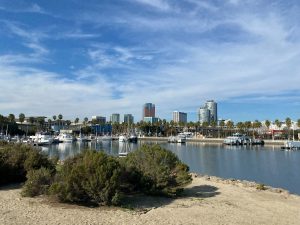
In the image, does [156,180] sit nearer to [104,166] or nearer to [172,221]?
[104,166]

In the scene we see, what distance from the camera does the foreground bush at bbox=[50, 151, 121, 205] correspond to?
51.6ft

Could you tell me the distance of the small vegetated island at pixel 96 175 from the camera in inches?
625

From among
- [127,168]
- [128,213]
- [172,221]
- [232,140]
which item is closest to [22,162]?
[127,168]

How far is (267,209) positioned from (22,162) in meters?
13.3

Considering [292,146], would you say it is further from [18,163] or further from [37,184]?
[37,184]

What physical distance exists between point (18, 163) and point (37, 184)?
5571 millimetres

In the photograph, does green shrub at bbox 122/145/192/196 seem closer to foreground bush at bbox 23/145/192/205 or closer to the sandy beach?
foreground bush at bbox 23/145/192/205

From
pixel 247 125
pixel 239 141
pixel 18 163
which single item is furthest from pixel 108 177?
pixel 247 125

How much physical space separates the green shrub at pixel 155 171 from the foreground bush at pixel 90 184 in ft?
10.5

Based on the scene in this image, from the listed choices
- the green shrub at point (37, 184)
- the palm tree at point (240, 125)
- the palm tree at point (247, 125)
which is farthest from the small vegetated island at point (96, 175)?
the palm tree at point (240, 125)

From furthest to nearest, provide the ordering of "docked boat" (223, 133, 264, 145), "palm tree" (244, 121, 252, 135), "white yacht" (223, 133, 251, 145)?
"palm tree" (244, 121, 252, 135), "docked boat" (223, 133, 264, 145), "white yacht" (223, 133, 251, 145)

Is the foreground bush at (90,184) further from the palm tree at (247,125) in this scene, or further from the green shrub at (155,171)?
the palm tree at (247,125)

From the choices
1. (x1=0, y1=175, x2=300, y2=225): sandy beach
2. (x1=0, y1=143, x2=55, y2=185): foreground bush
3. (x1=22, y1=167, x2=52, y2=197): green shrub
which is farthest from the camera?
(x1=0, y1=143, x2=55, y2=185): foreground bush

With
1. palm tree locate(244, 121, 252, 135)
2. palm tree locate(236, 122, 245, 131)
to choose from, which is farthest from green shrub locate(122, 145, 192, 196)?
palm tree locate(236, 122, 245, 131)
